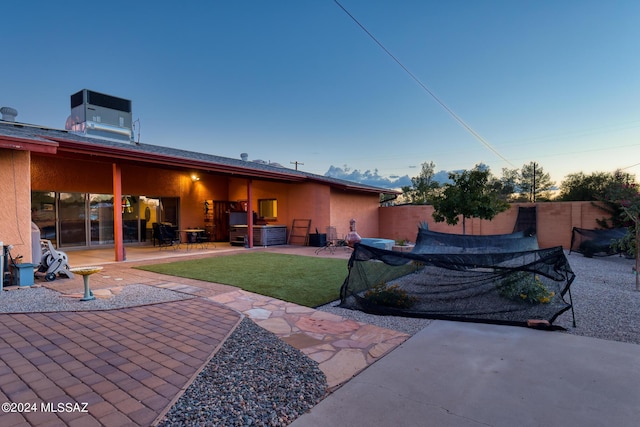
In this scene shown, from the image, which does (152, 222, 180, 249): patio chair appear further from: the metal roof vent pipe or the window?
the metal roof vent pipe

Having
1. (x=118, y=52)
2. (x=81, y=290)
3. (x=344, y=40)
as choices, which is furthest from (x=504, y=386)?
(x=118, y=52)

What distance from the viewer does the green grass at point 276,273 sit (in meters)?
5.30

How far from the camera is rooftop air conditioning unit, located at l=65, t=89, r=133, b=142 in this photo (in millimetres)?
12461

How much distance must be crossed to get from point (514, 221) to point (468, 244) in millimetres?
7089

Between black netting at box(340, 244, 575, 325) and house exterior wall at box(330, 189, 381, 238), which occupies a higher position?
house exterior wall at box(330, 189, 381, 238)

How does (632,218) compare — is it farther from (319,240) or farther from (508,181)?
(508,181)

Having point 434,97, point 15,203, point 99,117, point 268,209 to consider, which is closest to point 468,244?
point 434,97

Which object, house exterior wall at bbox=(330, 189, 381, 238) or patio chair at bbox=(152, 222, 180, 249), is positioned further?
house exterior wall at bbox=(330, 189, 381, 238)

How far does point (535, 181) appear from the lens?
1060 inches

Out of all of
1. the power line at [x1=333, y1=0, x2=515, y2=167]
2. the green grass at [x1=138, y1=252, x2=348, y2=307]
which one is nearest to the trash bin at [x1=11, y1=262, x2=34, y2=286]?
the green grass at [x1=138, y1=252, x2=348, y2=307]

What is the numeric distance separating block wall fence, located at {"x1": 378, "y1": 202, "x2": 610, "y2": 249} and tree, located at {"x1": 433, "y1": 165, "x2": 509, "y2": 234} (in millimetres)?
5763

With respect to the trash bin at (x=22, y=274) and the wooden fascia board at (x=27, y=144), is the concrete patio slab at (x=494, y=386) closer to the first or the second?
the trash bin at (x=22, y=274)

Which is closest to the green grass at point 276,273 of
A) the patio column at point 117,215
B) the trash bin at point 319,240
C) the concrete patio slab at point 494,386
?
the patio column at point 117,215

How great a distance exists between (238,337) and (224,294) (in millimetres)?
1899
